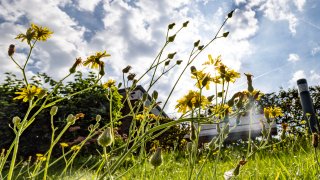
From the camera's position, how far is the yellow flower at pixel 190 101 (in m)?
1.37

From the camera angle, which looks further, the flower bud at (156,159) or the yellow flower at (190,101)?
the yellow flower at (190,101)

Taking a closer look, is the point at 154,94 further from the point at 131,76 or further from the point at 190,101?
the point at 131,76

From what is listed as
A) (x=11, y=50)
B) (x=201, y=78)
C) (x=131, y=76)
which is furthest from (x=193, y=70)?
(x=11, y=50)

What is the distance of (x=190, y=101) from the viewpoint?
1.40 meters

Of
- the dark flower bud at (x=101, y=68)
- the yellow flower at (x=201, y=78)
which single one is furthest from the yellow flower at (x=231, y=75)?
the dark flower bud at (x=101, y=68)

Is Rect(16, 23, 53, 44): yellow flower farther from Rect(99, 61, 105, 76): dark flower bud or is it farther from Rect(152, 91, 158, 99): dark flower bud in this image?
Rect(152, 91, 158, 99): dark flower bud

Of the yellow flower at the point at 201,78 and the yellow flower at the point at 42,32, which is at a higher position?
the yellow flower at the point at 42,32

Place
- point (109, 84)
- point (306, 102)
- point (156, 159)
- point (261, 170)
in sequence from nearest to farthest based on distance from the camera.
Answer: point (156, 159) < point (109, 84) < point (261, 170) < point (306, 102)

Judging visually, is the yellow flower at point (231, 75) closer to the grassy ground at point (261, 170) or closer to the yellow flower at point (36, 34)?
the grassy ground at point (261, 170)

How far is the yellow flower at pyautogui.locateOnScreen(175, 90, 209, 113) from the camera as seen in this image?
4.50 feet

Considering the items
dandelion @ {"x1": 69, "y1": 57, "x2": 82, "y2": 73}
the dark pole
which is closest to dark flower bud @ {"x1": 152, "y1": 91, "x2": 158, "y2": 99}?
dandelion @ {"x1": 69, "y1": 57, "x2": 82, "y2": 73}

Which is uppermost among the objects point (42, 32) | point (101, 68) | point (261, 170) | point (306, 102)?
point (306, 102)

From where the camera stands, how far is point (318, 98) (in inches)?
464

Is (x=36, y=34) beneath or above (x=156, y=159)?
above
